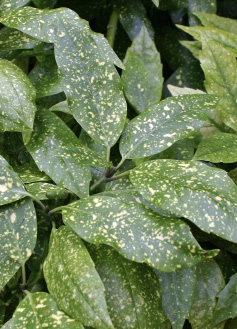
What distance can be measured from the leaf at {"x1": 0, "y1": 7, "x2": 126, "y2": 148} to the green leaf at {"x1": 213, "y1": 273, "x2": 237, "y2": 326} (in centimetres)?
43

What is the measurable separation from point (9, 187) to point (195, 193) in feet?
1.23

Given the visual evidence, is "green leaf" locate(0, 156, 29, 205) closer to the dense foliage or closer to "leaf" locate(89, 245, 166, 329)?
the dense foliage

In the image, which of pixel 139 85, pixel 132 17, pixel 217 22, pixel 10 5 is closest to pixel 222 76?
pixel 139 85

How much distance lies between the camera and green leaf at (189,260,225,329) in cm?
86

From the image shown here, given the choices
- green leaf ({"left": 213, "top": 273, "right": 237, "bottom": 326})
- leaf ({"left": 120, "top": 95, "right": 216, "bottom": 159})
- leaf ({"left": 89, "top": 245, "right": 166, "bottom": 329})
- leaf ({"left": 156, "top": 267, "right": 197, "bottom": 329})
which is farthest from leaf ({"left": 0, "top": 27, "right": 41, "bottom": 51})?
green leaf ({"left": 213, "top": 273, "right": 237, "bottom": 326})

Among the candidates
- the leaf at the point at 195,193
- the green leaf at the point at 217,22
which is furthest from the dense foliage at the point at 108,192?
the green leaf at the point at 217,22

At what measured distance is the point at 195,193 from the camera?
0.69m

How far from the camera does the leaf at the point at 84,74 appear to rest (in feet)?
2.79

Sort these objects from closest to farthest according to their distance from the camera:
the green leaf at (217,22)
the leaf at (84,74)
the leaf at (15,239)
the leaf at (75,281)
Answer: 1. the leaf at (75,281)
2. the leaf at (15,239)
3. the leaf at (84,74)
4. the green leaf at (217,22)

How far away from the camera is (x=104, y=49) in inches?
35.1

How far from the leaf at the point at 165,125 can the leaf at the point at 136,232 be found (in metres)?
0.16

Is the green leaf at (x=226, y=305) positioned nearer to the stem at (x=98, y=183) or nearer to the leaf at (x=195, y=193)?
the leaf at (x=195, y=193)

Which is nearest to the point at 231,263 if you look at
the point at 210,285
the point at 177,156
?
the point at 210,285

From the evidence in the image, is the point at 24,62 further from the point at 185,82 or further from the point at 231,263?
the point at 231,263
